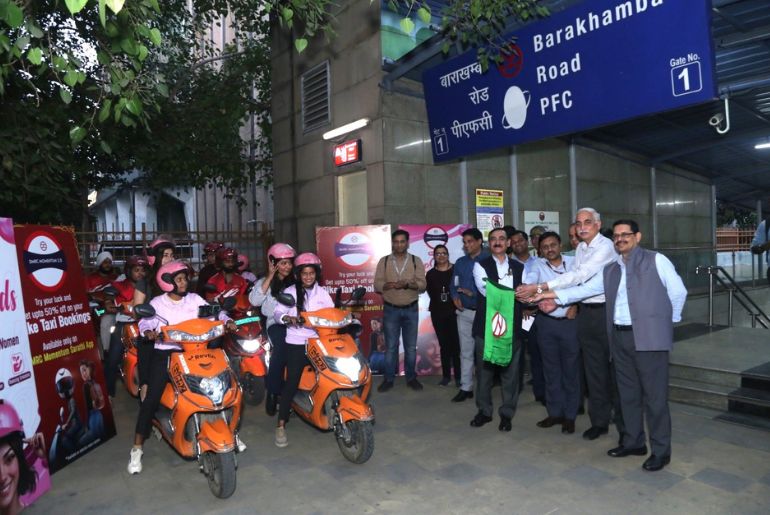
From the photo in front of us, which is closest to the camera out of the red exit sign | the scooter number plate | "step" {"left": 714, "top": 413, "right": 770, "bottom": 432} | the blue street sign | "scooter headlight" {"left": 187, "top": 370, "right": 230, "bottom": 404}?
"scooter headlight" {"left": 187, "top": 370, "right": 230, "bottom": 404}

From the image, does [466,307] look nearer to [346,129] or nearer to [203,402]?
[203,402]

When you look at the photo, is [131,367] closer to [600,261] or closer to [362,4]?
[600,261]

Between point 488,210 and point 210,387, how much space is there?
6.05 metres

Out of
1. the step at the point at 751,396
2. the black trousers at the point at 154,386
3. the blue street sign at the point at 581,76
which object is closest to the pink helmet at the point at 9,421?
the black trousers at the point at 154,386

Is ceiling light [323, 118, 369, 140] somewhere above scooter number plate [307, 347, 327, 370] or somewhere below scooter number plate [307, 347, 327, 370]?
above

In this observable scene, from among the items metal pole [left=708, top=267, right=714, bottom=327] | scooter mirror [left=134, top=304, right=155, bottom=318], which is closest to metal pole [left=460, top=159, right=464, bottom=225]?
metal pole [left=708, top=267, right=714, bottom=327]

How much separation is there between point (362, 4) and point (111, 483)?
7.30m

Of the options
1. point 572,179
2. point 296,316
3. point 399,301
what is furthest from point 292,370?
point 572,179

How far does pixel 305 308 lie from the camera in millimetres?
4898

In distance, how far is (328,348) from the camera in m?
4.52

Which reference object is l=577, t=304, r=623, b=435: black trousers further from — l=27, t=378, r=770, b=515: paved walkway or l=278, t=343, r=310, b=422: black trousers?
l=278, t=343, r=310, b=422: black trousers

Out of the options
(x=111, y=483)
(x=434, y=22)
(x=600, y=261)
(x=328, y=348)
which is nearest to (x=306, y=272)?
(x=328, y=348)

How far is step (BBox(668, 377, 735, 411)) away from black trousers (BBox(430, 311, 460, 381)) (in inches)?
96.8

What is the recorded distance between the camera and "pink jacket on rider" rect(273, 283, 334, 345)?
4816mm
